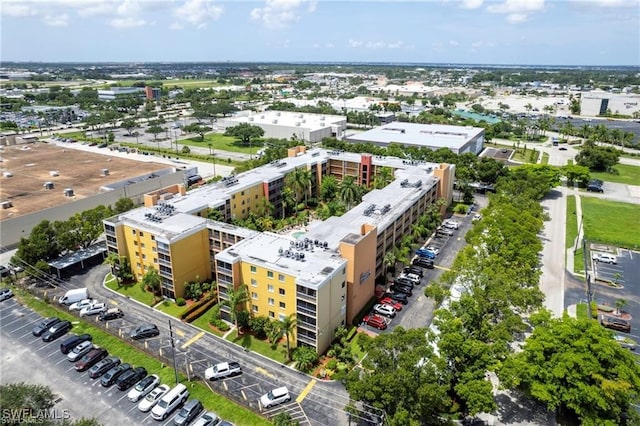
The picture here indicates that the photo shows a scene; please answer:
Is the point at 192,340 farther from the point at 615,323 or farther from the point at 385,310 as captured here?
the point at 615,323

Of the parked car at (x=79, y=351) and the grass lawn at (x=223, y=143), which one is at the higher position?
the grass lawn at (x=223, y=143)

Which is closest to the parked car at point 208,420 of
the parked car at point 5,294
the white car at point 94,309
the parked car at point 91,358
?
the parked car at point 91,358

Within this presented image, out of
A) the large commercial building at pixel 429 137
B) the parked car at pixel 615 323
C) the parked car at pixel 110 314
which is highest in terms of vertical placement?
the large commercial building at pixel 429 137

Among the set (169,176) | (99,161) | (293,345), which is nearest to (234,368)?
(293,345)

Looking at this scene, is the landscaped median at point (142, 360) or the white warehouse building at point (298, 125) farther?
the white warehouse building at point (298, 125)

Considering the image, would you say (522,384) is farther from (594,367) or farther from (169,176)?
(169,176)

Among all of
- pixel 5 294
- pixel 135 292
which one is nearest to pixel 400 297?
pixel 135 292

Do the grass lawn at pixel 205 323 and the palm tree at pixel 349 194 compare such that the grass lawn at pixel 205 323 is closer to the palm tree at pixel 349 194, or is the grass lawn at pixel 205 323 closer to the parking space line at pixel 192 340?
the parking space line at pixel 192 340
